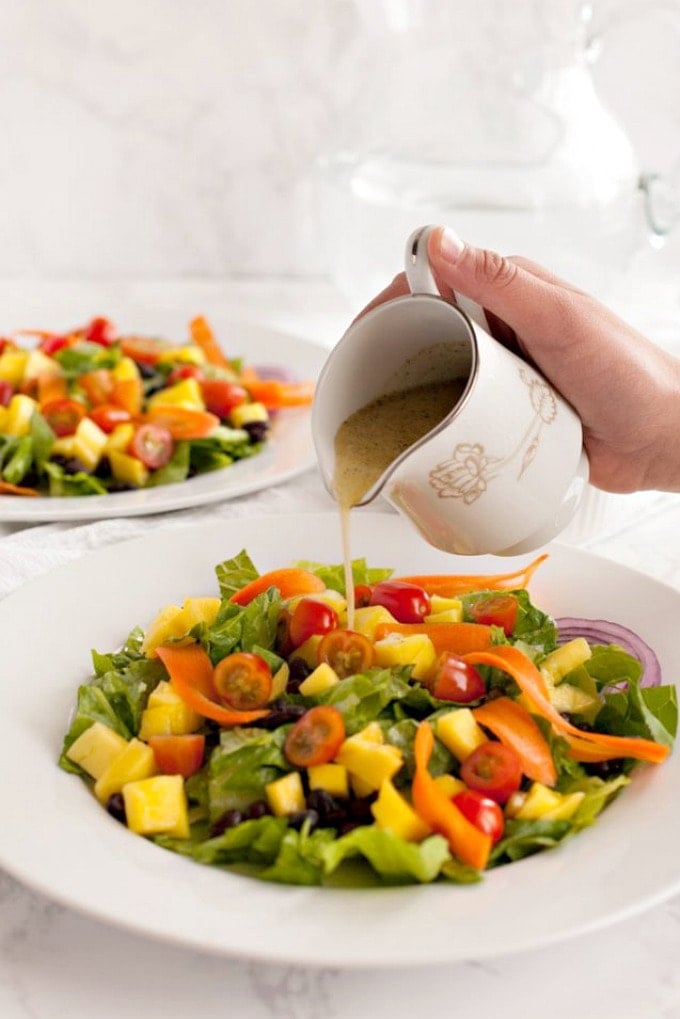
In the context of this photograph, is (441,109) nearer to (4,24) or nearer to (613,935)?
(4,24)

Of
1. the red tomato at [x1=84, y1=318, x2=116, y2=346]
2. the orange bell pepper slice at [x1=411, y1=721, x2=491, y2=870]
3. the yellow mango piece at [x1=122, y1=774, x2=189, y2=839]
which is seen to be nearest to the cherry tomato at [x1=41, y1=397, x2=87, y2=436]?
the red tomato at [x1=84, y1=318, x2=116, y2=346]

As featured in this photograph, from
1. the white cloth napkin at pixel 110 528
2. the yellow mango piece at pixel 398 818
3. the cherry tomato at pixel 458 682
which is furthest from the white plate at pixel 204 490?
the yellow mango piece at pixel 398 818

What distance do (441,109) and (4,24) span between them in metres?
1.54

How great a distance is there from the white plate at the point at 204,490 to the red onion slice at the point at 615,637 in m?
0.93

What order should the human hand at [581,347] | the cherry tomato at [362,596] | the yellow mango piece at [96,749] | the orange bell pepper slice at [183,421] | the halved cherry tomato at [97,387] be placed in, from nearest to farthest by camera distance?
the yellow mango piece at [96,749]
the human hand at [581,347]
the cherry tomato at [362,596]
the orange bell pepper slice at [183,421]
the halved cherry tomato at [97,387]

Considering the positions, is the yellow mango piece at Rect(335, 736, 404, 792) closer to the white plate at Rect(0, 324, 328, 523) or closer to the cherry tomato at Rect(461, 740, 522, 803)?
the cherry tomato at Rect(461, 740, 522, 803)

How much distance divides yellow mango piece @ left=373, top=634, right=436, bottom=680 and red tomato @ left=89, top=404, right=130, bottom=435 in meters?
1.40

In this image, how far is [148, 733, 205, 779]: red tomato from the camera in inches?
75.0

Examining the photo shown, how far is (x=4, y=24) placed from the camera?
4609mm

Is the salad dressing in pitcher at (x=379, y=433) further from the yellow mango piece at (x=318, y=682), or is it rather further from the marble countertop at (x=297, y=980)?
the marble countertop at (x=297, y=980)

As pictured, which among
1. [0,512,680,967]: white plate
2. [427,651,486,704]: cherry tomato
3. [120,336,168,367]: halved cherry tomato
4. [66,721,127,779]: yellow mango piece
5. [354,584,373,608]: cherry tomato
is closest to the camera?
[0,512,680,967]: white plate

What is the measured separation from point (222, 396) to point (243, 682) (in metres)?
1.56

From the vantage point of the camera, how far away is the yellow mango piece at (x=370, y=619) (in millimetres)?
2156

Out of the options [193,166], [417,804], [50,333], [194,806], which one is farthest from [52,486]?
[193,166]
